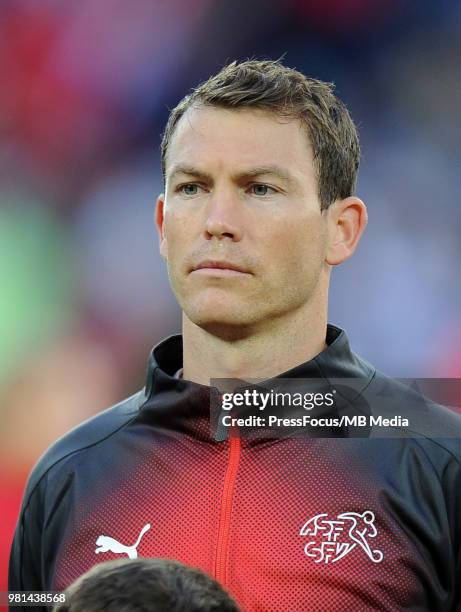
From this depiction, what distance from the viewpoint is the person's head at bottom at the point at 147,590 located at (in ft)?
4.47

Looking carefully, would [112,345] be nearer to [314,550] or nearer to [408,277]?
[408,277]

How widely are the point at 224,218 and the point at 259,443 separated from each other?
Answer: 0.54m

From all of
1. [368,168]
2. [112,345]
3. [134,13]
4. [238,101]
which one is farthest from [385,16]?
[238,101]

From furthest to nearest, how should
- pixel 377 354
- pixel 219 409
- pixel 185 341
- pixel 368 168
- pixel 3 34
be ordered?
1. pixel 3 34
2. pixel 368 168
3. pixel 377 354
4. pixel 185 341
5. pixel 219 409

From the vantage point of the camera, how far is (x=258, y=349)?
2.67 metres

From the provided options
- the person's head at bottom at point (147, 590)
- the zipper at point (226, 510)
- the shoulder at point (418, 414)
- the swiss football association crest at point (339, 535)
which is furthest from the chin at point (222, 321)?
the person's head at bottom at point (147, 590)

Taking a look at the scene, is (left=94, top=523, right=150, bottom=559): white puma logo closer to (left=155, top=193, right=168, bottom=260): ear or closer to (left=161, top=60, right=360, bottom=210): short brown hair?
(left=155, top=193, right=168, bottom=260): ear

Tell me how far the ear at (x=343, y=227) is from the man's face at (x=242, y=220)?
2.6 inches

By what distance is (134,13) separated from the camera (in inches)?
268

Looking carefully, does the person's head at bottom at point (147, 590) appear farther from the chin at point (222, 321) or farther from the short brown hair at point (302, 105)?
the short brown hair at point (302, 105)

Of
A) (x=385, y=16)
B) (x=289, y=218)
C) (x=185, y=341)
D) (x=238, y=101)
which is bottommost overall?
(x=185, y=341)

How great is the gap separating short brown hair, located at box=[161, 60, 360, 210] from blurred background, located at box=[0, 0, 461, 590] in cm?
311

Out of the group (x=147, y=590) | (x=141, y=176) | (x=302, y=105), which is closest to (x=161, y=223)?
(x=302, y=105)

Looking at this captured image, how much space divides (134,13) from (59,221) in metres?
1.46
